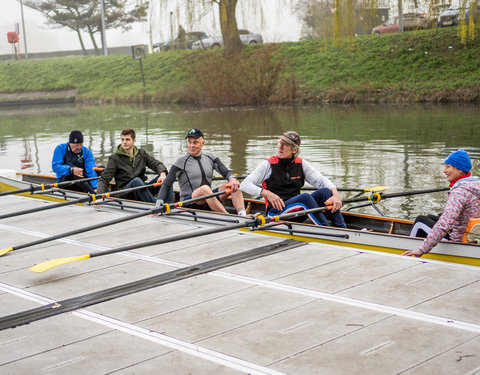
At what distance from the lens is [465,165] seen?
5.29m

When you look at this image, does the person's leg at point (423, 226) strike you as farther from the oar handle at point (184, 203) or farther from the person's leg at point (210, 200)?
the person's leg at point (210, 200)

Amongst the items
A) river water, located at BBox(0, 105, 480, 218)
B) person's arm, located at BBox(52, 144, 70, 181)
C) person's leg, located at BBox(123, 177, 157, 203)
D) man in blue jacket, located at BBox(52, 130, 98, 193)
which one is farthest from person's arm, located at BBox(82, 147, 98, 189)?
river water, located at BBox(0, 105, 480, 218)

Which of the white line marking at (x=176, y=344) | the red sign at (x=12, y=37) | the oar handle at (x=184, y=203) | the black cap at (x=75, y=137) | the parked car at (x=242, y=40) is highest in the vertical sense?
the red sign at (x=12, y=37)

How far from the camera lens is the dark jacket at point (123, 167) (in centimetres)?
891

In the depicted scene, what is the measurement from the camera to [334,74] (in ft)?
99.0

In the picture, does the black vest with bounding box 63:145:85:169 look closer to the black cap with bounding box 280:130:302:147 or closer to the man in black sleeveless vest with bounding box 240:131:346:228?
the man in black sleeveless vest with bounding box 240:131:346:228

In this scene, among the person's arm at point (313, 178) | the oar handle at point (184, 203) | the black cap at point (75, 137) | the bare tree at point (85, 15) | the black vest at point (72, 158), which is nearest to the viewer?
the person's arm at point (313, 178)

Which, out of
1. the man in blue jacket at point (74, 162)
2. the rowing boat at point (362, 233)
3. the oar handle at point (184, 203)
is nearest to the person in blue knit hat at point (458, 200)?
the rowing boat at point (362, 233)

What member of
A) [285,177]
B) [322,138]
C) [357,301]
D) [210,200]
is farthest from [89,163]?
[322,138]

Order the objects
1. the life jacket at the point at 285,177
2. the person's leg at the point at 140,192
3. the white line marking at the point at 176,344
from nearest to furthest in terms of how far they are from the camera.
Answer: the white line marking at the point at 176,344 < the life jacket at the point at 285,177 < the person's leg at the point at 140,192

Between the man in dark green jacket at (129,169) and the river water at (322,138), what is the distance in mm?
3353

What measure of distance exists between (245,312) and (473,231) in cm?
209

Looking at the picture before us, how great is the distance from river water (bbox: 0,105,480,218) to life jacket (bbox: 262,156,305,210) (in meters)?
2.68

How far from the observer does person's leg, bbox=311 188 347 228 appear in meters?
6.85
